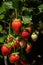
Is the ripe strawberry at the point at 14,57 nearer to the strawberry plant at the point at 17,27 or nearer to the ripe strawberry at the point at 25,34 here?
the strawberry plant at the point at 17,27

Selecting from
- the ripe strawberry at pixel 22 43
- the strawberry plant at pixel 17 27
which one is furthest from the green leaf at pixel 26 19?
the ripe strawberry at pixel 22 43

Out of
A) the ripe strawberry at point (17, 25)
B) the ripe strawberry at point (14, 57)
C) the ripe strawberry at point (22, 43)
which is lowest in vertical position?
the ripe strawberry at point (14, 57)

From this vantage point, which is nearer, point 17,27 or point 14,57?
point 17,27

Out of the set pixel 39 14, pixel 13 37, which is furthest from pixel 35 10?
pixel 13 37

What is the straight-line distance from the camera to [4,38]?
155 centimetres

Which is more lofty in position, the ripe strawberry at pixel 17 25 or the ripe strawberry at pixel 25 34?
the ripe strawberry at pixel 17 25

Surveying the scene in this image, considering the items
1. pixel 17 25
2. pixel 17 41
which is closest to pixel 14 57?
pixel 17 41

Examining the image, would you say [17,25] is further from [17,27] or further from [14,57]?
[14,57]

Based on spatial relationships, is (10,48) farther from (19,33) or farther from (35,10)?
(35,10)

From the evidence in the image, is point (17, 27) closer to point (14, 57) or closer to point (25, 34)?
Result: point (25, 34)

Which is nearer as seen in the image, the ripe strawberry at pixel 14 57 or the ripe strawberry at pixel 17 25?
the ripe strawberry at pixel 17 25

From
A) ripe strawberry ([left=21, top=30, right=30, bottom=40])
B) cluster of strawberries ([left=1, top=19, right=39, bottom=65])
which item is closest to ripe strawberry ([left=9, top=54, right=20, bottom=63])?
cluster of strawberries ([left=1, top=19, right=39, bottom=65])

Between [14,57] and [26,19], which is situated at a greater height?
[26,19]

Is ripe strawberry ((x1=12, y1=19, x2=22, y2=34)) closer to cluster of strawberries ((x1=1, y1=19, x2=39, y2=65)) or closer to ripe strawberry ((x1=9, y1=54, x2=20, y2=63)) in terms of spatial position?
cluster of strawberries ((x1=1, y1=19, x2=39, y2=65))
